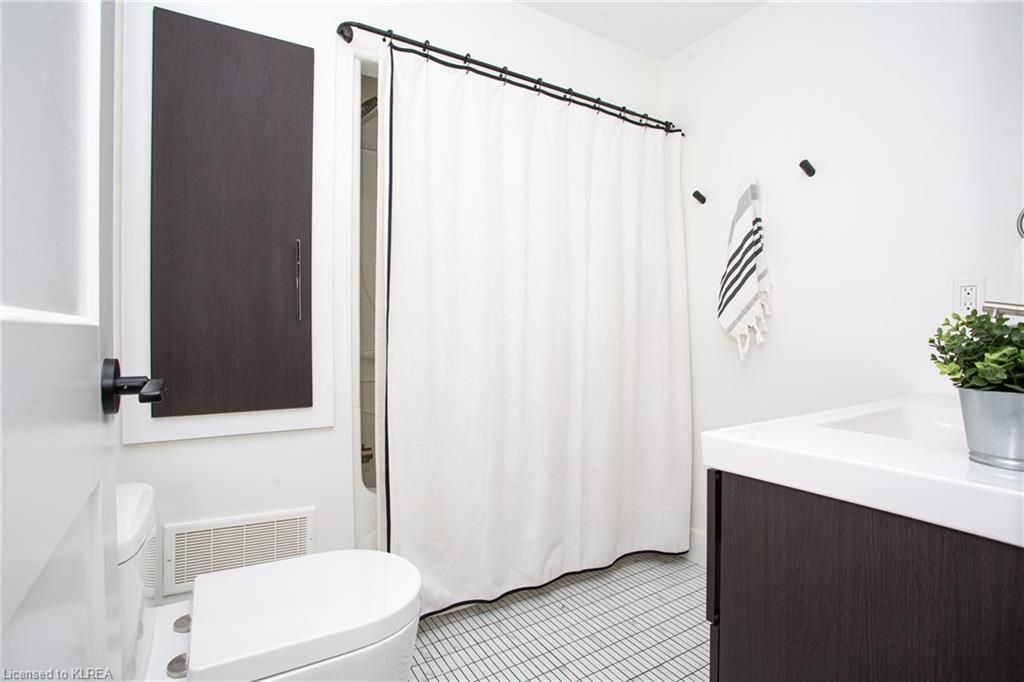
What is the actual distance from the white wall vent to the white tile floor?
0.58 meters

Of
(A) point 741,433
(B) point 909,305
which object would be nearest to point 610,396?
(B) point 909,305

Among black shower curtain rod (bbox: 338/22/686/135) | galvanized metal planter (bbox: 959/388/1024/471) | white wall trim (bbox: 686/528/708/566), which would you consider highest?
black shower curtain rod (bbox: 338/22/686/135)

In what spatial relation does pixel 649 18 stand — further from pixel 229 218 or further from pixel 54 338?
pixel 54 338

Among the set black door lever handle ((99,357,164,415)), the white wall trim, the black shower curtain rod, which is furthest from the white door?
the white wall trim

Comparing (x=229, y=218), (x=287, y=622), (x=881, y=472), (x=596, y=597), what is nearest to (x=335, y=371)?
(x=229, y=218)

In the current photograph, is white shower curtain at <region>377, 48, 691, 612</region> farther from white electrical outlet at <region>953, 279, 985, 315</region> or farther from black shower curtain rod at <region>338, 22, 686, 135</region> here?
white electrical outlet at <region>953, 279, 985, 315</region>

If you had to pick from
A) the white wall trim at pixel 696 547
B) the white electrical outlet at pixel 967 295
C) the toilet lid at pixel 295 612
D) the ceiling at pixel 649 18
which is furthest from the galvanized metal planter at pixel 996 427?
the ceiling at pixel 649 18

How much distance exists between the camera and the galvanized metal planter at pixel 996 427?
2.27 ft

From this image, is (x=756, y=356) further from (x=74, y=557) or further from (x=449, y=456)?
(x=74, y=557)

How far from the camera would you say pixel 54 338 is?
0.37 meters

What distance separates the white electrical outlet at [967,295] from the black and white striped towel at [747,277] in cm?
62

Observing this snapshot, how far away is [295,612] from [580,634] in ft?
3.64

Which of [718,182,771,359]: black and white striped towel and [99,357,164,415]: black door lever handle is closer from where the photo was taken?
[99,357,164,415]: black door lever handle

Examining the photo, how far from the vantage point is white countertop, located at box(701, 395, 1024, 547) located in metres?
0.62
